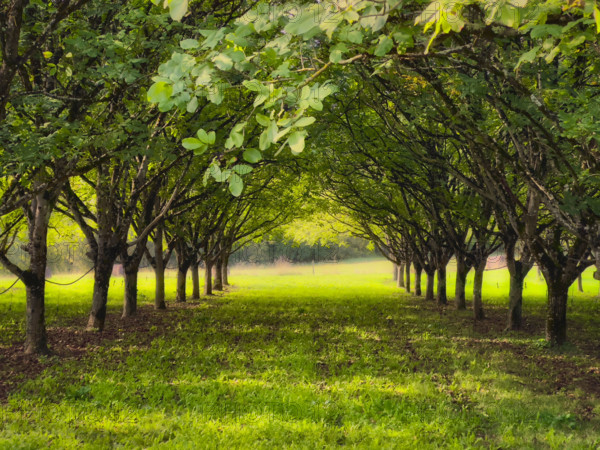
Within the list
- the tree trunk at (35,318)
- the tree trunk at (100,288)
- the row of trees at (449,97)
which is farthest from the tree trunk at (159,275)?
the tree trunk at (35,318)

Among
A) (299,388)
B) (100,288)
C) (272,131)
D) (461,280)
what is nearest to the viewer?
(272,131)

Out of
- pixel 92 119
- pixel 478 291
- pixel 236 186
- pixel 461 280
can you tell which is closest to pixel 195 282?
pixel 461 280

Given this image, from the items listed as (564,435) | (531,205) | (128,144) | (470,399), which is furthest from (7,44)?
(531,205)

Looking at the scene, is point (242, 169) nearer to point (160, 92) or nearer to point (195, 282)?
point (160, 92)

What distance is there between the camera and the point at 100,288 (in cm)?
1207

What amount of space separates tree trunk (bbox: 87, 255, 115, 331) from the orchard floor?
432 millimetres

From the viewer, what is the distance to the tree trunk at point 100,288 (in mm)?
12023

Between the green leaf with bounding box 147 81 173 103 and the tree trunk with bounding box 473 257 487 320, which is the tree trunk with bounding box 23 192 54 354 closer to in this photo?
the green leaf with bounding box 147 81 173 103

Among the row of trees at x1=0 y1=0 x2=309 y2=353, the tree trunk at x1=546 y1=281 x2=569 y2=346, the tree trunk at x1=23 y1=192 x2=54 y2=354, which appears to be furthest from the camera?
the tree trunk at x1=546 y1=281 x2=569 y2=346

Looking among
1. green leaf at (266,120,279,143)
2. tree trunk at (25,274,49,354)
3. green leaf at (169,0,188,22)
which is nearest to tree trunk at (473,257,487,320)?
tree trunk at (25,274,49,354)

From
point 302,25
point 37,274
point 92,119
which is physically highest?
point 92,119

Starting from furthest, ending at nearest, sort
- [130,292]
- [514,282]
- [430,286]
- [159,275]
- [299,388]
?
1. [430,286]
2. [159,275]
3. [130,292]
4. [514,282]
5. [299,388]

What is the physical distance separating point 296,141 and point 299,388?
→ 6.17 m

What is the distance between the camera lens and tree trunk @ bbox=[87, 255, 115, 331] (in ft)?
39.4
